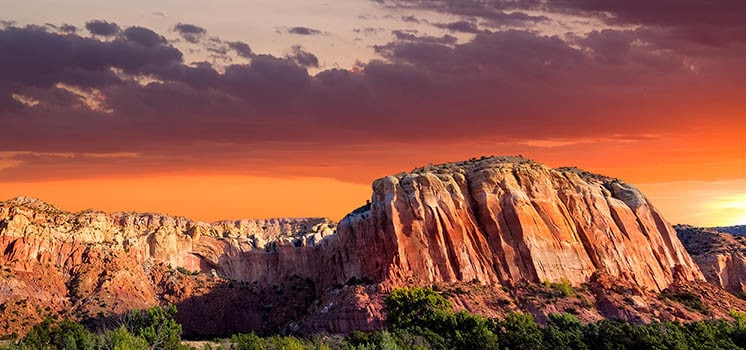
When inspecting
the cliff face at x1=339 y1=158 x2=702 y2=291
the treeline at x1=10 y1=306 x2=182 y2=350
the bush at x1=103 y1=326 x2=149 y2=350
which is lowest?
the treeline at x1=10 y1=306 x2=182 y2=350

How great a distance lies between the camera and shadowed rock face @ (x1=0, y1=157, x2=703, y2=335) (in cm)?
13475

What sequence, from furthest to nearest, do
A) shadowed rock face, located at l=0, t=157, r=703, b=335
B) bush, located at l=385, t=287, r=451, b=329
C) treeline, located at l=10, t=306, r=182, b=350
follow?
1. shadowed rock face, located at l=0, t=157, r=703, b=335
2. bush, located at l=385, t=287, r=451, b=329
3. treeline, located at l=10, t=306, r=182, b=350

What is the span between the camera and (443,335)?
113312 mm


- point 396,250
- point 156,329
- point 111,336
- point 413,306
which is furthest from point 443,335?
point 111,336

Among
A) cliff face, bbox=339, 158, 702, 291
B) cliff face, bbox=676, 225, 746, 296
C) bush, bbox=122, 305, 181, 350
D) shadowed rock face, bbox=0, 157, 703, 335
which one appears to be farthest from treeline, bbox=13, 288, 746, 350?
cliff face, bbox=676, 225, 746, 296

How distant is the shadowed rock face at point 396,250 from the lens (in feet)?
442

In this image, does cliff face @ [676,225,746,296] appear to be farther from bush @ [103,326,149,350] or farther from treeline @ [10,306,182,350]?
bush @ [103,326,149,350]

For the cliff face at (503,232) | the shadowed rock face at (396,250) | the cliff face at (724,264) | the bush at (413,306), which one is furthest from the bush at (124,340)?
the cliff face at (724,264)

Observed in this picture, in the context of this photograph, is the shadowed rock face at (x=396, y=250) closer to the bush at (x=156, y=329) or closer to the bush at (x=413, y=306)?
the bush at (x=413, y=306)

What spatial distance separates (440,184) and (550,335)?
4197 cm

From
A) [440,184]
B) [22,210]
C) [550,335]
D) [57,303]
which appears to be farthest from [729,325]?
[22,210]

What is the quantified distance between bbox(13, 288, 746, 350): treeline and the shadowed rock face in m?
7.59

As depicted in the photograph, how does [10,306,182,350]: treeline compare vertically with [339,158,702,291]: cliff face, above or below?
below

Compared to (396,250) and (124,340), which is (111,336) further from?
(396,250)
